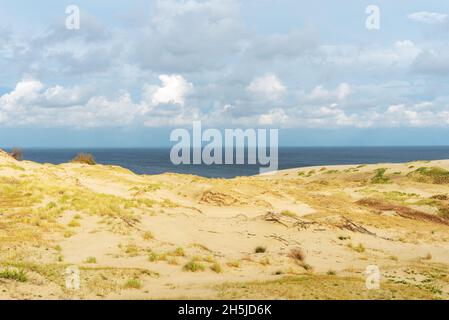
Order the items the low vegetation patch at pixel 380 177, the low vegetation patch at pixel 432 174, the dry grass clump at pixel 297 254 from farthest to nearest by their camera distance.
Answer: the low vegetation patch at pixel 380 177, the low vegetation patch at pixel 432 174, the dry grass clump at pixel 297 254

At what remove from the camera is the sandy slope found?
15273 mm

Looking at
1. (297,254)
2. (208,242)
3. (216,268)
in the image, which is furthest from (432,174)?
(216,268)

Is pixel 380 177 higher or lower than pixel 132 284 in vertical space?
higher

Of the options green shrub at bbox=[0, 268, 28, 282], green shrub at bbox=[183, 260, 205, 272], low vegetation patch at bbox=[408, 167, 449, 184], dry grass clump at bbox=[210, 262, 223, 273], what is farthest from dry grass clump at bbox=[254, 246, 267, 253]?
low vegetation patch at bbox=[408, 167, 449, 184]

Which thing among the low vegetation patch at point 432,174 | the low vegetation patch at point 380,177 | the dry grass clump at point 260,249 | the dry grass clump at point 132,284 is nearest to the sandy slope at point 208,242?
the dry grass clump at point 132,284

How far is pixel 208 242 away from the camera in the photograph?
25672 mm

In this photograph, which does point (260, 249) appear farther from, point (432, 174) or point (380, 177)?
point (432, 174)

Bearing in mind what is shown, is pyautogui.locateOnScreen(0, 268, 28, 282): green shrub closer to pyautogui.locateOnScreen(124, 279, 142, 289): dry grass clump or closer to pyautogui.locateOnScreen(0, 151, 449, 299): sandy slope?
pyautogui.locateOnScreen(0, 151, 449, 299): sandy slope

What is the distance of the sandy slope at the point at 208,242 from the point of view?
1527cm

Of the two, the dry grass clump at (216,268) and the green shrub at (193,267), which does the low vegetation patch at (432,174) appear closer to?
the dry grass clump at (216,268)

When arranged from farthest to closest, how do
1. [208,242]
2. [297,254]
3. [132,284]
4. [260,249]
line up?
1. [208,242]
2. [260,249]
3. [297,254]
4. [132,284]

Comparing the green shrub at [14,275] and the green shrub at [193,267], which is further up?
the green shrub at [14,275]
